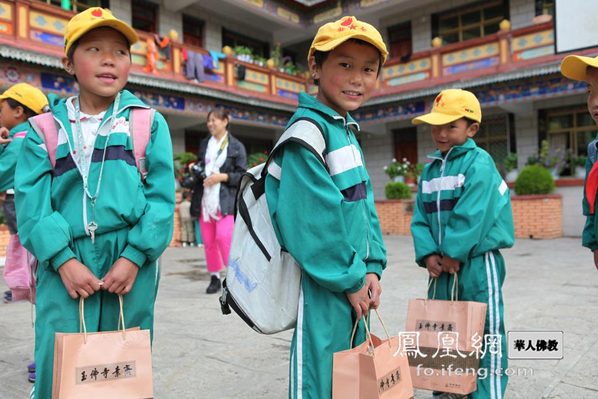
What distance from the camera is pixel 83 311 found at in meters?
1.57

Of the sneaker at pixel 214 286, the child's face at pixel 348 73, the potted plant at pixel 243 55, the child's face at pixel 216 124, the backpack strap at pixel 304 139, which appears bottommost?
the sneaker at pixel 214 286

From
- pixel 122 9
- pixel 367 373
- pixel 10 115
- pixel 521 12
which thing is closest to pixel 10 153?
pixel 10 115

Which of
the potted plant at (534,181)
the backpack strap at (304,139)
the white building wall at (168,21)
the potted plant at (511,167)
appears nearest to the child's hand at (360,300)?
the backpack strap at (304,139)

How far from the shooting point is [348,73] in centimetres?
162

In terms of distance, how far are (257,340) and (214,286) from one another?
5.76 ft

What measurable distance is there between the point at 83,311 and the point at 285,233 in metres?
0.70

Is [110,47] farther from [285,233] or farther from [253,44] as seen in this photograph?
[253,44]

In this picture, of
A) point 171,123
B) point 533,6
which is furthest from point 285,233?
point 533,6

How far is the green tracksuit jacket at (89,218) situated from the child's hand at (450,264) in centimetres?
127

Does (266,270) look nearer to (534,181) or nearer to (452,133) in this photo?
(452,133)

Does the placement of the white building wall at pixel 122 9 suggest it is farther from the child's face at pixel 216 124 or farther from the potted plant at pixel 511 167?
the potted plant at pixel 511 167

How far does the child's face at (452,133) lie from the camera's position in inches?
93.8

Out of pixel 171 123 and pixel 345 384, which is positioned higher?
pixel 171 123

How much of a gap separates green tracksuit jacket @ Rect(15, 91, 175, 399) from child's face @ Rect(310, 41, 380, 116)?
2.14 ft
